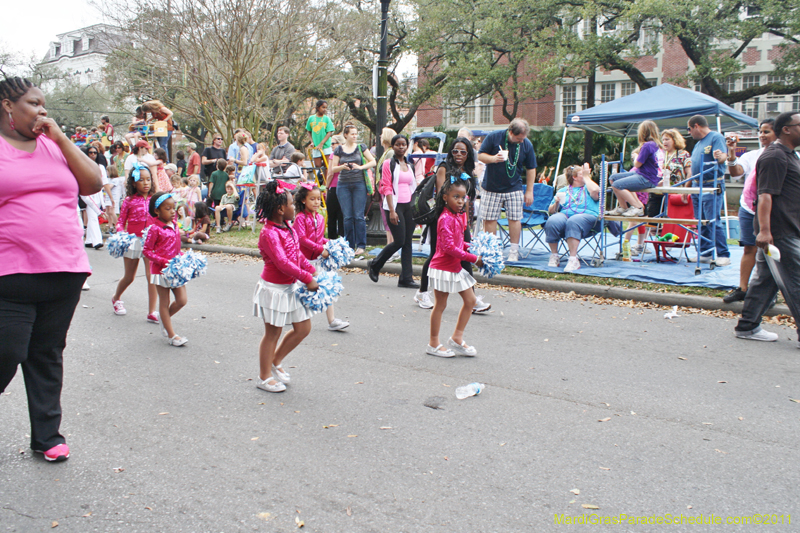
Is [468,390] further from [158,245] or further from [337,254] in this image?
[158,245]

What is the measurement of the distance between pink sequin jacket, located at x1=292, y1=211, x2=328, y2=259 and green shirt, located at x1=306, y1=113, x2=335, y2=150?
25.9 ft

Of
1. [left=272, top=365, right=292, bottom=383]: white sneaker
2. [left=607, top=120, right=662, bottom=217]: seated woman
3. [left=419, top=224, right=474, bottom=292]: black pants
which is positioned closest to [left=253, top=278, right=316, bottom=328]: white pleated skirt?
[left=272, top=365, right=292, bottom=383]: white sneaker

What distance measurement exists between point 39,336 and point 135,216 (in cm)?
391

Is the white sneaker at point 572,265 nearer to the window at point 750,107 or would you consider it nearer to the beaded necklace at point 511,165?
the beaded necklace at point 511,165

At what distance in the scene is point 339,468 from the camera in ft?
11.7

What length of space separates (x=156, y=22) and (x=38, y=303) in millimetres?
18957

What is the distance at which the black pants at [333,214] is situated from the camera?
38.3 ft

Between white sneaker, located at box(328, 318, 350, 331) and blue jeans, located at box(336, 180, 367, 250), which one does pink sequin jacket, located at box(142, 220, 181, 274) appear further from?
blue jeans, located at box(336, 180, 367, 250)

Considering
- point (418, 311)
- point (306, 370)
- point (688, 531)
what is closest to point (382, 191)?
point (418, 311)

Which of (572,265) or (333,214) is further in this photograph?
(333,214)

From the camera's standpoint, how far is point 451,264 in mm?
5574

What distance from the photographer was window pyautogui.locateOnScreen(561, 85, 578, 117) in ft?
138

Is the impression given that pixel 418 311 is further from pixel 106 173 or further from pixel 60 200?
pixel 106 173

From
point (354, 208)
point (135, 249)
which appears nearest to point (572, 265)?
point (354, 208)
